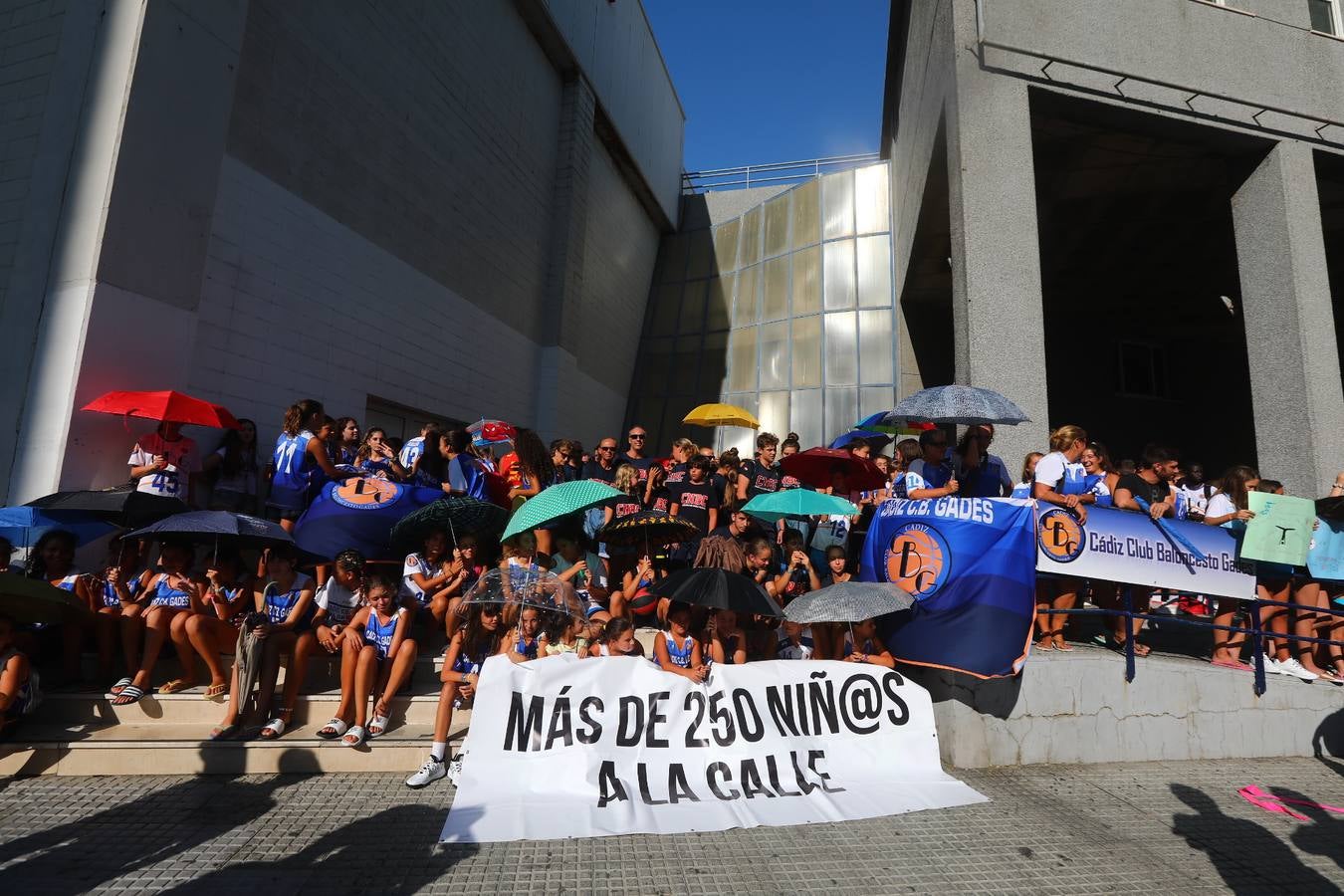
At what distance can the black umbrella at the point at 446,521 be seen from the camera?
19.4 ft

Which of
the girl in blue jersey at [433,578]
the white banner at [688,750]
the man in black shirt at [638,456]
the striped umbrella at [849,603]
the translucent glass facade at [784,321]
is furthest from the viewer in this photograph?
the translucent glass facade at [784,321]

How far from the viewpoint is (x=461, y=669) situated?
5258 mm

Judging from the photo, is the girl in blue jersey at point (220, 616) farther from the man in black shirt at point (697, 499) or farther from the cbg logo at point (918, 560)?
the cbg logo at point (918, 560)

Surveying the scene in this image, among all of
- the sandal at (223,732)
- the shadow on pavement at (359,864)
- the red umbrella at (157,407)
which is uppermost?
the red umbrella at (157,407)

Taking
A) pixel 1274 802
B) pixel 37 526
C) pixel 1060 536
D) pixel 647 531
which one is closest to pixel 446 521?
pixel 647 531

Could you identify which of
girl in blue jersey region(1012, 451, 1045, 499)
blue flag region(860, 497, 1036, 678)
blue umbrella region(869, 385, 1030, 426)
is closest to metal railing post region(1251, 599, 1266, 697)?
girl in blue jersey region(1012, 451, 1045, 499)

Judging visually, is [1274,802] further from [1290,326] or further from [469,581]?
[1290,326]

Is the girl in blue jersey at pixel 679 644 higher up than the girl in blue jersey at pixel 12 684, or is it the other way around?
the girl in blue jersey at pixel 679 644

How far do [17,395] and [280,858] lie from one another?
5.82 metres

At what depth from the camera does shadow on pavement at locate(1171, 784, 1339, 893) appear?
3.62m

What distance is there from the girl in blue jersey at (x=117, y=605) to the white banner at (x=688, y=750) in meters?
3.07

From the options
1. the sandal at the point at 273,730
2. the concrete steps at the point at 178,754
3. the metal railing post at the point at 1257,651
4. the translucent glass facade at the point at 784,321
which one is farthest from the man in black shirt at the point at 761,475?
the translucent glass facade at the point at 784,321

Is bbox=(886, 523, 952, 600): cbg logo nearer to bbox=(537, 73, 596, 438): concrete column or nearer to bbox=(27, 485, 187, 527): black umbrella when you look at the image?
bbox=(27, 485, 187, 527): black umbrella

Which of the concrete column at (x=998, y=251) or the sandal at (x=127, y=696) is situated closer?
the sandal at (x=127, y=696)
